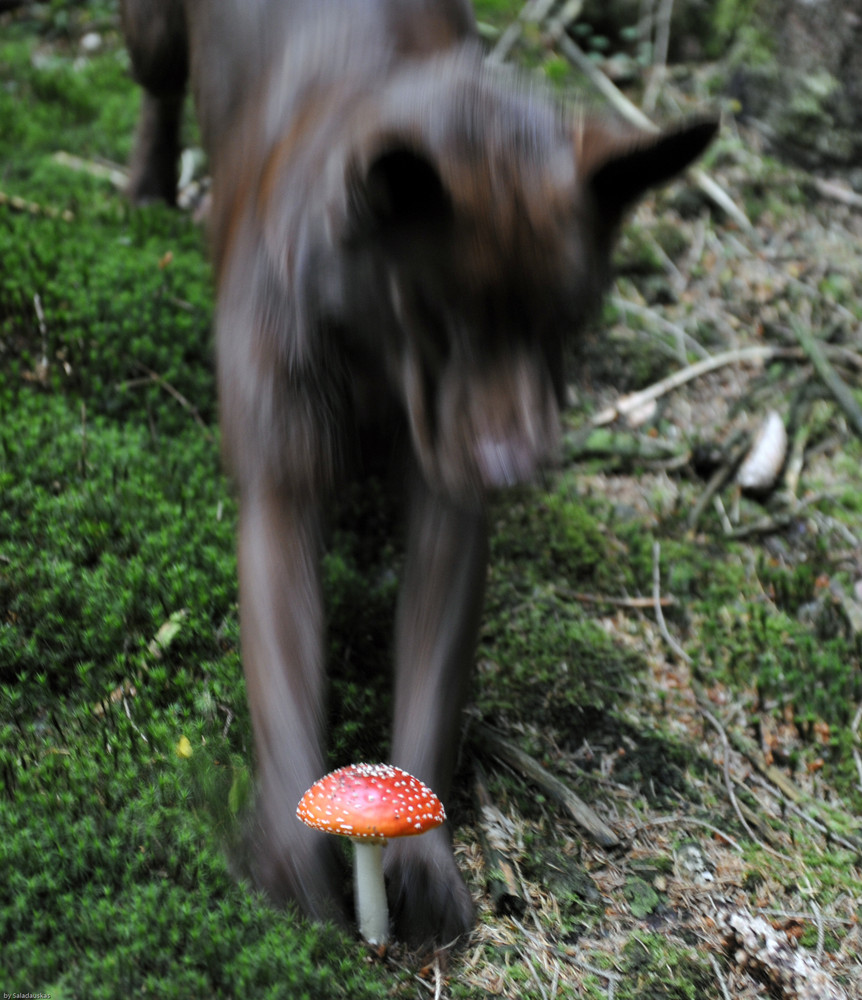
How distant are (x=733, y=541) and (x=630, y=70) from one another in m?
3.87

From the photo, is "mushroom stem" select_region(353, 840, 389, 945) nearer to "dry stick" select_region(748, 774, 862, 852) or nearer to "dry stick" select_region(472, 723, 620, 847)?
"dry stick" select_region(472, 723, 620, 847)

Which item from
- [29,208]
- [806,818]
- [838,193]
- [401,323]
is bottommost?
[806,818]

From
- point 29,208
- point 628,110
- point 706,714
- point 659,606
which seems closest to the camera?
point 706,714

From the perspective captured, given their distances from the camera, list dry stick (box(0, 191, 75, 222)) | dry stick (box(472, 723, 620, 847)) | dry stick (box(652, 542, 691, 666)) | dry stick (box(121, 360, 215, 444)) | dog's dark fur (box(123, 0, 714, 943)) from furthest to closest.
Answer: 1. dry stick (box(0, 191, 75, 222))
2. dry stick (box(121, 360, 215, 444))
3. dry stick (box(652, 542, 691, 666))
4. dry stick (box(472, 723, 620, 847))
5. dog's dark fur (box(123, 0, 714, 943))

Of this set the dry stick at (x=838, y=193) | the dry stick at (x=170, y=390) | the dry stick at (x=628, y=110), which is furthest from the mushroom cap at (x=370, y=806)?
the dry stick at (x=838, y=193)

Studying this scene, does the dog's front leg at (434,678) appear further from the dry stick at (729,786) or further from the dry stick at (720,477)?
the dry stick at (720,477)

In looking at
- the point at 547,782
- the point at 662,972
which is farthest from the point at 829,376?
the point at 662,972

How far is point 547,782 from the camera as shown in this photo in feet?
8.86

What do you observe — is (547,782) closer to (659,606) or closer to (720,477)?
(659,606)

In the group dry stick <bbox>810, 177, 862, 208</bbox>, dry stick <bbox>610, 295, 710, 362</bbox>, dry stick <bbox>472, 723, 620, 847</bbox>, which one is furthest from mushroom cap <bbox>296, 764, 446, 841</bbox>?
dry stick <bbox>810, 177, 862, 208</bbox>

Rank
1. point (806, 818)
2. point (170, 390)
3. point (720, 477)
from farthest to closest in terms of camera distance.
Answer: point (720, 477) < point (170, 390) < point (806, 818)

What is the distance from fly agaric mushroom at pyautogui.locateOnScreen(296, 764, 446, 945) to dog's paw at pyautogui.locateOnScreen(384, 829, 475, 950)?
14cm

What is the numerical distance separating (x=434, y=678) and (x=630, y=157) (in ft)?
4.34

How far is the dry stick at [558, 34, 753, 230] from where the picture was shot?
18.5ft
